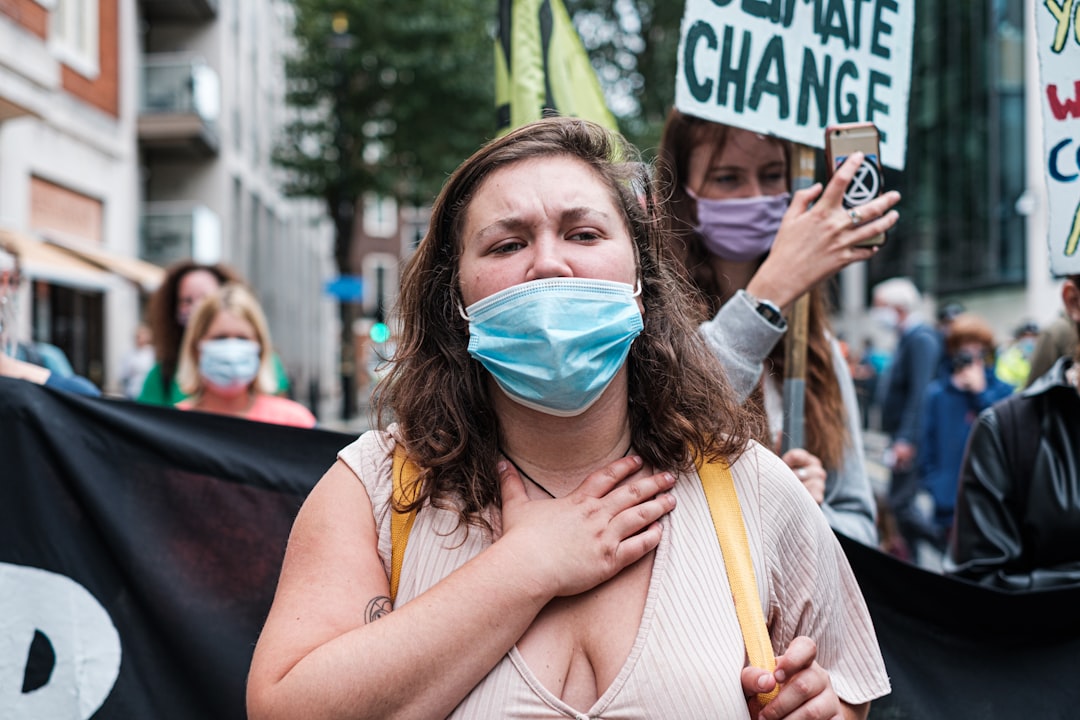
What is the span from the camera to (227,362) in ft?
15.6

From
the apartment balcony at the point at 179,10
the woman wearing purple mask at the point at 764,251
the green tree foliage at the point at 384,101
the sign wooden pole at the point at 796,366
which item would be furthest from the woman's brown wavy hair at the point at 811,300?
the apartment balcony at the point at 179,10

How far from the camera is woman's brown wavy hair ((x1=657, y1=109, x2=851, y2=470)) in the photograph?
9.77 feet

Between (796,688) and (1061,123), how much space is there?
6.06 feet

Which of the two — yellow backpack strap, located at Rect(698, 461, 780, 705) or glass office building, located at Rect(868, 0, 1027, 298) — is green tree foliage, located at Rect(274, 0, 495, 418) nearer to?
glass office building, located at Rect(868, 0, 1027, 298)

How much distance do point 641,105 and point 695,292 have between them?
19116mm

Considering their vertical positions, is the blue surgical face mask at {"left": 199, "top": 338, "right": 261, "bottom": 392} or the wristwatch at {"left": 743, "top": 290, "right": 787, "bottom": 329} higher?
the wristwatch at {"left": 743, "top": 290, "right": 787, "bottom": 329}

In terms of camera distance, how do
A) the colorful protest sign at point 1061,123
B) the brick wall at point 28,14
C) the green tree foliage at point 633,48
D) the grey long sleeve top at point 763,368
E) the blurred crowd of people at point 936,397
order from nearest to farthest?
1. the grey long sleeve top at point 763,368
2. the colorful protest sign at point 1061,123
3. the blurred crowd of people at point 936,397
4. the brick wall at point 28,14
5. the green tree foliage at point 633,48

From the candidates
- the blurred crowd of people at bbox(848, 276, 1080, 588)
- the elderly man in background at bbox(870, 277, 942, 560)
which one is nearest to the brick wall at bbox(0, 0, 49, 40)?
the blurred crowd of people at bbox(848, 276, 1080, 588)

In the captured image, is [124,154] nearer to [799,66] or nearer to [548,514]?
[799,66]

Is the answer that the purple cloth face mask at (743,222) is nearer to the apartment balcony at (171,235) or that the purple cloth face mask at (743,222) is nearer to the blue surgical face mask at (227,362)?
the blue surgical face mask at (227,362)

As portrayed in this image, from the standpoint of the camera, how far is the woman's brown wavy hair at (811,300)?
117 inches

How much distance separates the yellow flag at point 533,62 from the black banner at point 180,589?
4.62 ft

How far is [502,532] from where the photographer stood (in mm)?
1906

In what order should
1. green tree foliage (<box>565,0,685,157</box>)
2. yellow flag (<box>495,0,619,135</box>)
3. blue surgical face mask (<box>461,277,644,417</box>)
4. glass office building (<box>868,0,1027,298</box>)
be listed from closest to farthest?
blue surgical face mask (<box>461,277,644,417</box>) < yellow flag (<box>495,0,619,135</box>) < green tree foliage (<box>565,0,685,157</box>) < glass office building (<box>868,0,1027,298</box>)
